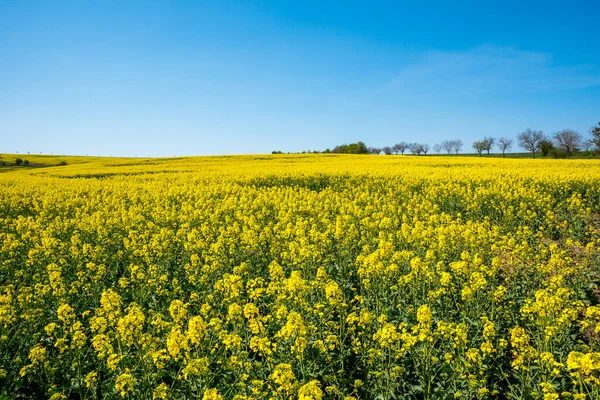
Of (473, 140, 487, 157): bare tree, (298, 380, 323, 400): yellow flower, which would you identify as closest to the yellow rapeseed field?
(298, 380, 323, 400): yellow flower

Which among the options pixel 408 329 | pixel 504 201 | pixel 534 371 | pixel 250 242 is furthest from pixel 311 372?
pixel 504 201

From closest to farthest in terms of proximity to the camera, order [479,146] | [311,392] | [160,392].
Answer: [311,392]
[160,392]
[479,146]


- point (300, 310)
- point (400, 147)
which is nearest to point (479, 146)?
point (400, 147)

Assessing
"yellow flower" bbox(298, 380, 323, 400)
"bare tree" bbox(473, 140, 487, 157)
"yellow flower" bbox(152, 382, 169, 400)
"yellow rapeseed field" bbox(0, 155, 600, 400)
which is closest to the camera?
"yellow flower" bbox(298, 380, 323, 400)

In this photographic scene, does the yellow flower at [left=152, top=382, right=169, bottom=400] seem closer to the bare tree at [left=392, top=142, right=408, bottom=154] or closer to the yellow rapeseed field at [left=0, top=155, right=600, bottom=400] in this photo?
the yellow rapeseed field at [left=0, top=155, right=600, bottom=400]

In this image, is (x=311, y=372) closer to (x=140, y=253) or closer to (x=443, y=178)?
(x=140, y=253)

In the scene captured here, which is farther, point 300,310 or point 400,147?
point 400,147

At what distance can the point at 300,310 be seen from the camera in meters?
5.46

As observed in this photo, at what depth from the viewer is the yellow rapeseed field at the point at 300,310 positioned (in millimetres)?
4062

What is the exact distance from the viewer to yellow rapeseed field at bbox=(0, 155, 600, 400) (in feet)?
13.3

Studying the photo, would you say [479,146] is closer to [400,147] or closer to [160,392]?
[400,147]

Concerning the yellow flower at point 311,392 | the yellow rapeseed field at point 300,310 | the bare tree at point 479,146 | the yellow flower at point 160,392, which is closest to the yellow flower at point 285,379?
the yellow rapeseed field at point 300,310

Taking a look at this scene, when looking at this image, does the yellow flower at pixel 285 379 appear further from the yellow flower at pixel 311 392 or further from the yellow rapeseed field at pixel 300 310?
the yellow flower at pixel 311 392

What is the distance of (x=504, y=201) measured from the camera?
48.3 feet
